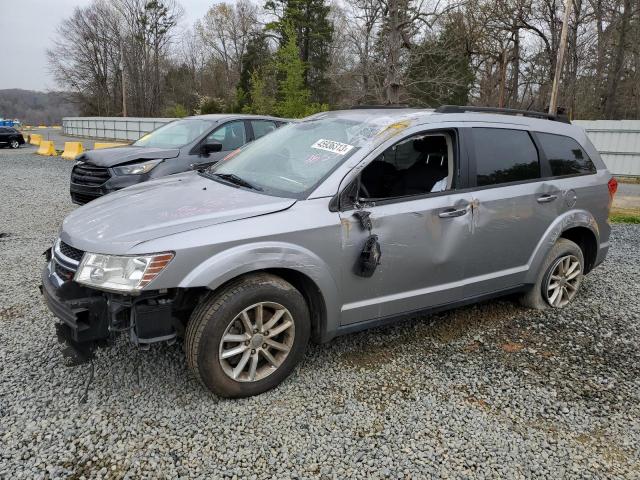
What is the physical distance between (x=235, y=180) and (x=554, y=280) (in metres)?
3.00

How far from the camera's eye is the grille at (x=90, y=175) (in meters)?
6.65

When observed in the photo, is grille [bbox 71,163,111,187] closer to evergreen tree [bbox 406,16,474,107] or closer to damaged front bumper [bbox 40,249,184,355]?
damaged front bumper [bbox 40,249,184,355]

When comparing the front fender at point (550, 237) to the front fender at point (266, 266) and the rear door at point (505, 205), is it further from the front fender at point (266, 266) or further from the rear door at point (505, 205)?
the front fender at point (266, 266)

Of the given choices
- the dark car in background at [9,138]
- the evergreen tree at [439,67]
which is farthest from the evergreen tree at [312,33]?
the dark car in background at [9,138]

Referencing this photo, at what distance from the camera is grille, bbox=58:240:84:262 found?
275 cm

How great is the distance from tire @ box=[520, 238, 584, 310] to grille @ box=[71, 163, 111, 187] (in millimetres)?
5606

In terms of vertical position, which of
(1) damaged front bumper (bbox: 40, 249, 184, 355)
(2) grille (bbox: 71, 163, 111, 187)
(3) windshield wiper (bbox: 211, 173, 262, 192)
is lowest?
(1) damaged front bumper (bbox: 40, 249, 184, 355)

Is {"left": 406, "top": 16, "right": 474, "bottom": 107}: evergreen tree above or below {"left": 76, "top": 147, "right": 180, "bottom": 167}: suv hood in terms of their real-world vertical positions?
above

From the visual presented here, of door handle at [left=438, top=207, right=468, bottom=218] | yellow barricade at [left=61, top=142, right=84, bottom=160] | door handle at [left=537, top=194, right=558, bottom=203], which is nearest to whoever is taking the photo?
door handle at [left=438, top=207, right=468, bottom=218]

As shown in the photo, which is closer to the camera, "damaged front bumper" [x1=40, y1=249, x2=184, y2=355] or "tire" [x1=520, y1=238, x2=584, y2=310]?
"damaged front bumper" [x1=40, y1=249, x2=184, y2=355]

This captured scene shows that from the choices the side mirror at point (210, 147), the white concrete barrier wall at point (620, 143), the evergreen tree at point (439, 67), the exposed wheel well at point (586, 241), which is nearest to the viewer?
the exposed wheel well at point (586, 241)

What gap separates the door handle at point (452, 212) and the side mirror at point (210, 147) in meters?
4.49

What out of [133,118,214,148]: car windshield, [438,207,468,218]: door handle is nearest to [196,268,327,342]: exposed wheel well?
[438,207,468,218]: door handle

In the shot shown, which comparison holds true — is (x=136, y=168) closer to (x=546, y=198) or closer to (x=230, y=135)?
(x=230, y=135)
